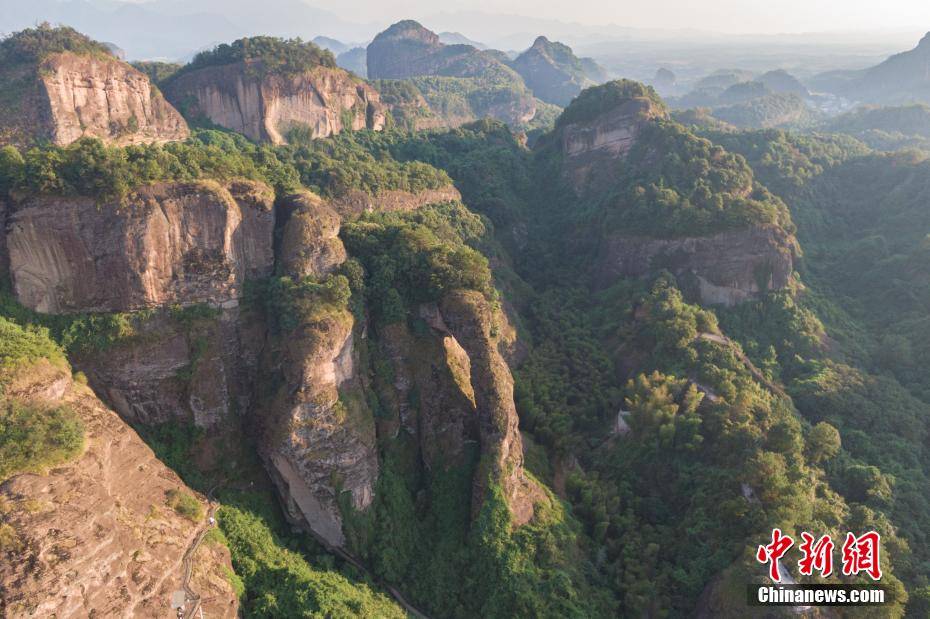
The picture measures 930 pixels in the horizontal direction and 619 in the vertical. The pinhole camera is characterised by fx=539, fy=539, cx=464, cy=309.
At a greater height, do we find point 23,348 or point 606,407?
point 23,348

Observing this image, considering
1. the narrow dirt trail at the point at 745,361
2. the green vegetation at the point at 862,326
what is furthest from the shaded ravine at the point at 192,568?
the narrow dirt trail at the point at 745,361

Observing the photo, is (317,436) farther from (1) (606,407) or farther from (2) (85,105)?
(2) (85,105)

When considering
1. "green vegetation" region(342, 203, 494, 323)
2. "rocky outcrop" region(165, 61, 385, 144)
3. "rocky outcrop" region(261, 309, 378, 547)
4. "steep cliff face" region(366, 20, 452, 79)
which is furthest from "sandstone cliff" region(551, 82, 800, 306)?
"steep cliff face" region(366, 20, 452, 79)

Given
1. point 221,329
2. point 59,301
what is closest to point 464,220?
point 221,329

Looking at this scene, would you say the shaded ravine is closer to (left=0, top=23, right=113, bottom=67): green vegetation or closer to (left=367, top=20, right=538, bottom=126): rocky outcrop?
(left=0, top=23, right=113, bottom=67): green vegetation

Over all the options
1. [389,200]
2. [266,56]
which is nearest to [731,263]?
[389,200]

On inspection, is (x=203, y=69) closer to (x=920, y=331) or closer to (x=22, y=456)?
(x=22, y=456)
